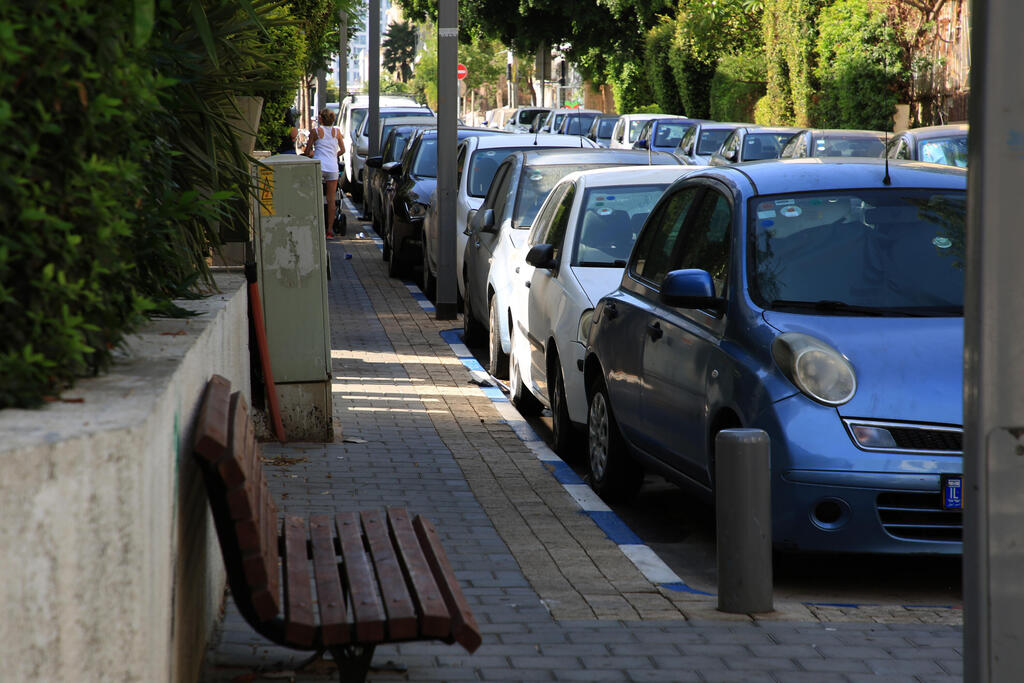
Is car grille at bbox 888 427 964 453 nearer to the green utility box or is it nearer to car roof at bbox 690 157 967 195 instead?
car roof at bbox 690 157 967 195

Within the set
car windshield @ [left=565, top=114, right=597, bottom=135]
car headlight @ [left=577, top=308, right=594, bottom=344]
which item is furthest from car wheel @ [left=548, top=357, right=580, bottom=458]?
car windshield @ [left=565, top=114, right=597, bottom=135]

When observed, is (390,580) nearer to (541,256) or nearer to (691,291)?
(691,291)

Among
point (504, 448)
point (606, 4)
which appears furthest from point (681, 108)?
point (504, 448)

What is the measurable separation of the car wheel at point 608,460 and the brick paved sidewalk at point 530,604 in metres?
0.27

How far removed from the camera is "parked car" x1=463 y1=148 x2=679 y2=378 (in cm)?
1086

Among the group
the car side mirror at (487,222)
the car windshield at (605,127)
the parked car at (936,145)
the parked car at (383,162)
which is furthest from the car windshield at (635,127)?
the car side mirror at (487,222)

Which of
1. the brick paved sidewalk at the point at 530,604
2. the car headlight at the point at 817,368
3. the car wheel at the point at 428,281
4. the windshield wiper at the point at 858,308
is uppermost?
the windshield wiper at the point at 858,308

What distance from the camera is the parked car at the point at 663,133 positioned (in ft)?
102

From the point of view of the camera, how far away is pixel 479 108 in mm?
101750

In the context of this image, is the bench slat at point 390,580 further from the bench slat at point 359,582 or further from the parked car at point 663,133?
the parked car at point 663,133

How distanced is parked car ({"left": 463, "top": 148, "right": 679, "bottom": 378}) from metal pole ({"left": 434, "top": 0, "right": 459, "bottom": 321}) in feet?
6.12

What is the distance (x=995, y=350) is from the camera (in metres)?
3.10

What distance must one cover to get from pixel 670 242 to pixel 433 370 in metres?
4.68

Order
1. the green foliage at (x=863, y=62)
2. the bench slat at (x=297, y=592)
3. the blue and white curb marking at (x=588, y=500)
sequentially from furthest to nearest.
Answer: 1. the green foliage at (x=863, y=62)
2. the blue and white curb marking at (x=588, y=500)
3. the bench slat at (x=297, y=592)
